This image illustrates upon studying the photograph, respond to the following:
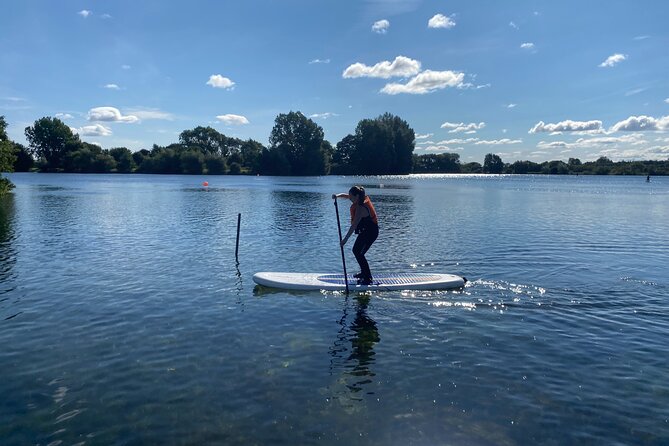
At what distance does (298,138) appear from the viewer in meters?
160

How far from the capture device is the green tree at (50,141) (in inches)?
6481

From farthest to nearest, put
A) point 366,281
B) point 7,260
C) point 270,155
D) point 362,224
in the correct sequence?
point 270,155, point 7,260, point 366,281, point 362,224

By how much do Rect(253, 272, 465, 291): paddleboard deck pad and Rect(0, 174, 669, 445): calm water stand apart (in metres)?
0.40

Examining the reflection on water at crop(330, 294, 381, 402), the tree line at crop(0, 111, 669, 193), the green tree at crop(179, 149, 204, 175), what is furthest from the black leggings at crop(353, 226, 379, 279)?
the green tree at crop(179, 149, 204, 175)

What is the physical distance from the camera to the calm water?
25.5ft

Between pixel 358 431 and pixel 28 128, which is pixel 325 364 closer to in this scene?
pixel 358 431

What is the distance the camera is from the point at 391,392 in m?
8.92

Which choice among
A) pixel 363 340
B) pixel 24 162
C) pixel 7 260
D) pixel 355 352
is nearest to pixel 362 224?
pixel 363 340

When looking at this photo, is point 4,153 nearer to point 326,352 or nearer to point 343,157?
point 326,352

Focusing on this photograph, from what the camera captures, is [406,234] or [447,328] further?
[406,234]

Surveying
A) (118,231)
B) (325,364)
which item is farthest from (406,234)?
(325,364)

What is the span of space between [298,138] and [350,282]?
485 ft

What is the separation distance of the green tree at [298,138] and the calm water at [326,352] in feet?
455

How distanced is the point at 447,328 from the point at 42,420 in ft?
30.6
